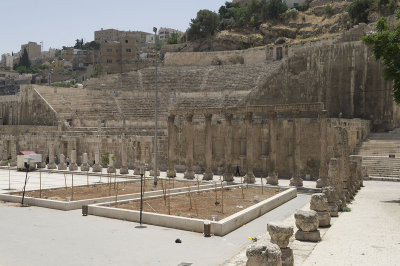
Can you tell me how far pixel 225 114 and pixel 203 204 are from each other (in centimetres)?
1026

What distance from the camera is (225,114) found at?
2684 cm

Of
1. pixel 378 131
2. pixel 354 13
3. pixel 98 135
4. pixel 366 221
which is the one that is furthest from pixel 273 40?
pixel 366 221

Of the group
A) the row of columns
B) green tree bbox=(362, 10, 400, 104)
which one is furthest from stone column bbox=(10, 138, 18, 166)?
green tree bbox=(362, 10, 400, 104)

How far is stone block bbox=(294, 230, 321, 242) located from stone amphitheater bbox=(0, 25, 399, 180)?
12.2 meters

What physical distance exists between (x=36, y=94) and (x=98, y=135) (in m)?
16.2

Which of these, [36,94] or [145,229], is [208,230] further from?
[36,94]

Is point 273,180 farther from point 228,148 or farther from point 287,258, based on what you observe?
point 287,258

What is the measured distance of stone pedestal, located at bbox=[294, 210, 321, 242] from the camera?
11617 mm

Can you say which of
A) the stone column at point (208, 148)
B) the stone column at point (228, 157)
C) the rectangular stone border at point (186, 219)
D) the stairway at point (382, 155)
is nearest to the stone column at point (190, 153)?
the stone column at point (208, 148)

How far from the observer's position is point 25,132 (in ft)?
144

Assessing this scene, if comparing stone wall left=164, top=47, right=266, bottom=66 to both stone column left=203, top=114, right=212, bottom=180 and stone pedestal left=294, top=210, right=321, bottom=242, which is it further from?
stone pedestal left=294, top=210, right=321, bottom=242

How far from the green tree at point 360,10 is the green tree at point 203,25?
27.8m

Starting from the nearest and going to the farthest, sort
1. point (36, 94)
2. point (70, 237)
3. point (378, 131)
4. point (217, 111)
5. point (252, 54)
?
point (70, 237) → point (217, 111) → point (378, 131) → point (36, 94) → point (252, 54)

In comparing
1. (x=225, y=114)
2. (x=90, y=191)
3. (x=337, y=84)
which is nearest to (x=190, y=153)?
(x=225, y=114)
